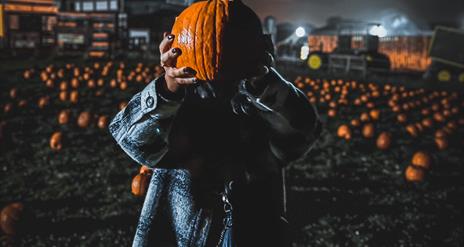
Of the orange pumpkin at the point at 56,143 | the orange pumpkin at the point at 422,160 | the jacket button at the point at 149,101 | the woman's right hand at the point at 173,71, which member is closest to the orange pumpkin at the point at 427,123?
the orange pumpkin at the point at 422,160

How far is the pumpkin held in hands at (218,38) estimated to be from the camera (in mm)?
1792

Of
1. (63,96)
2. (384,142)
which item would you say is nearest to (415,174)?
(384,142)

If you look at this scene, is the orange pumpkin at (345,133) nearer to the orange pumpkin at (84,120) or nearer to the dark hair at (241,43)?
the orange pumpkin at (84,120)

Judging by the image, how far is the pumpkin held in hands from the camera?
1.79m

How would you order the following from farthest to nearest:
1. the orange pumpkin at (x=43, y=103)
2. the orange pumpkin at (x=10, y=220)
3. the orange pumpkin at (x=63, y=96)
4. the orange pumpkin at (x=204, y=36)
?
the orange pumpkin at (x=63, y=96) < the orange pumpkin at (x=43, y=103) < the orange pumpkin at (x=10, y=220) < the orange pumpkin at (x=204, y=36)

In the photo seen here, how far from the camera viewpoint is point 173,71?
1.49 metres

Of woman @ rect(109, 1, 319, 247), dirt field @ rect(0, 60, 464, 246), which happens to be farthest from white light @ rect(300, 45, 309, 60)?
woman @ rect(109, 1, 319, 247)

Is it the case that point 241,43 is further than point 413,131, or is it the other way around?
point 413,131

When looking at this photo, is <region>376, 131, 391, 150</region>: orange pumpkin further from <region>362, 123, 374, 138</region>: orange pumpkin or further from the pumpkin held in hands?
the pumpkin held in hands

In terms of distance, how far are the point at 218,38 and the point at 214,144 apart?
0.56 metres

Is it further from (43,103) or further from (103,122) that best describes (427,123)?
(43,103)

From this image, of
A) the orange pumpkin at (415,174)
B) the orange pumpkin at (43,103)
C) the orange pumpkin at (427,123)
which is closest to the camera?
the orange pumpkin at (415,174)

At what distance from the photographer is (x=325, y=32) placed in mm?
40469

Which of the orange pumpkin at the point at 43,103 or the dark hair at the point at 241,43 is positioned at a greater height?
the dark hair at the point at 241,43
